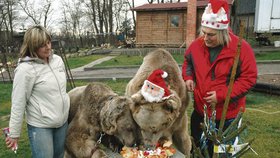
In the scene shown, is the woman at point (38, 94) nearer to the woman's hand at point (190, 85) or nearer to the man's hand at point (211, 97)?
the woman's hand at point (190, 85)

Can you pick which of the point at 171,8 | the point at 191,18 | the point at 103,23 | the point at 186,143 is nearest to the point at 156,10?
the point at 171,8

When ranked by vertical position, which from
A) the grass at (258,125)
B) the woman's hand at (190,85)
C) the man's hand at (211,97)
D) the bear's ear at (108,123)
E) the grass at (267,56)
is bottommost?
the grass at (258,125)

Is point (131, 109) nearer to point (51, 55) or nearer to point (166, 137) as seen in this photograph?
point (166, 137)

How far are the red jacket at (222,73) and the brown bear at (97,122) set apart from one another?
0.80 meters

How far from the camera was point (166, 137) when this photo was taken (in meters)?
3.39

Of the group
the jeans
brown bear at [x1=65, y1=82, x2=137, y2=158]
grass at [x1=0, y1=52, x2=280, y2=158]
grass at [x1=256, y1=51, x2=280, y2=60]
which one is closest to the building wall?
grass at [x1=256, y1=51, x2=280, y2=60]

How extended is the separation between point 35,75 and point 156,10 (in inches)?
818

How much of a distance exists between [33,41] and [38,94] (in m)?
0.54

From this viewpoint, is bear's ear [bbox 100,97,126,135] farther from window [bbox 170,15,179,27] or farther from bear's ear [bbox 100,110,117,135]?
window [bbox 170,15,179,27]

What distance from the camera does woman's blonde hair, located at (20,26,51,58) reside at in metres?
2.93

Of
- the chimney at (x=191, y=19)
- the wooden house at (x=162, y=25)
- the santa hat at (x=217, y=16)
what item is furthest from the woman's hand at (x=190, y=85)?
the wooden house at (x=162, y=25)

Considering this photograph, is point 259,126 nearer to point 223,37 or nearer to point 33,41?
point 223,37

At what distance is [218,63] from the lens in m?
3.00

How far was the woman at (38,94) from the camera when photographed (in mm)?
2895
